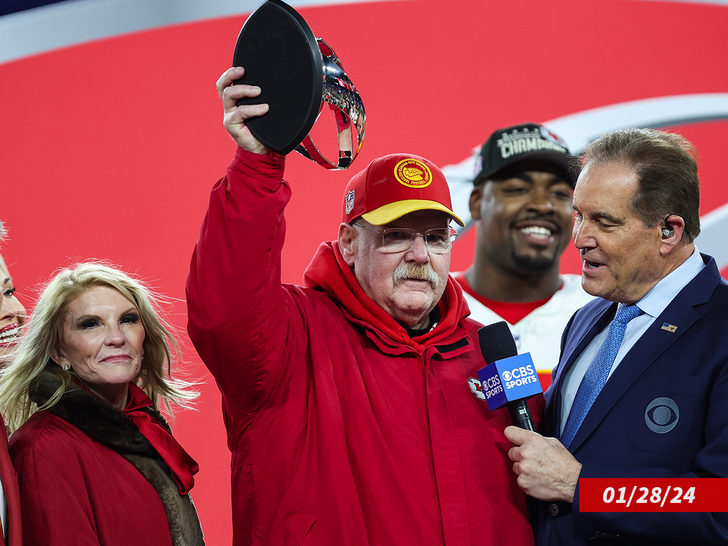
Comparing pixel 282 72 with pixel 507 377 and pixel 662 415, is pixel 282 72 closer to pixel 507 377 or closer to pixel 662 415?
pixel 507 377

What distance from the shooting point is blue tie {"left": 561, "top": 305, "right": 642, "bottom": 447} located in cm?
187

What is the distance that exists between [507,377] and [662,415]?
0.35 m

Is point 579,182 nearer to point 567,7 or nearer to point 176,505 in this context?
point 176,505

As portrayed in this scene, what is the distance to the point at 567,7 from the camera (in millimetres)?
4051

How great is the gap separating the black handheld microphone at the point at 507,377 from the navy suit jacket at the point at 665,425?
15cm

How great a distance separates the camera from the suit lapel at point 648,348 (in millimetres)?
1765

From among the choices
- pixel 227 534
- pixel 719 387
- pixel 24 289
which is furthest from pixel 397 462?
pixel 24 289

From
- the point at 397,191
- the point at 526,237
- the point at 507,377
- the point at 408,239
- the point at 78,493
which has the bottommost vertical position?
the point at 78,493

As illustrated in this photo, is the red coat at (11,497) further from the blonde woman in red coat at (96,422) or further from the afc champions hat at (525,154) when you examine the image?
the afc champions hat at (525,154)

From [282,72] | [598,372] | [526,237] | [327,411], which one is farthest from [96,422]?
[526,237]

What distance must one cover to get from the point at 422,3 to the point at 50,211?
7.20 feet

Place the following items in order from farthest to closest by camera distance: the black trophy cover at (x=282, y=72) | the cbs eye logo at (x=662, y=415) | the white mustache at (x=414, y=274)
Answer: the white mustache at (x=414, y=274)
the cbs eye logo at (x=662, y=415)
the black trophy cover at (x=282, y=72)

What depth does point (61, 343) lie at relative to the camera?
2055mm
